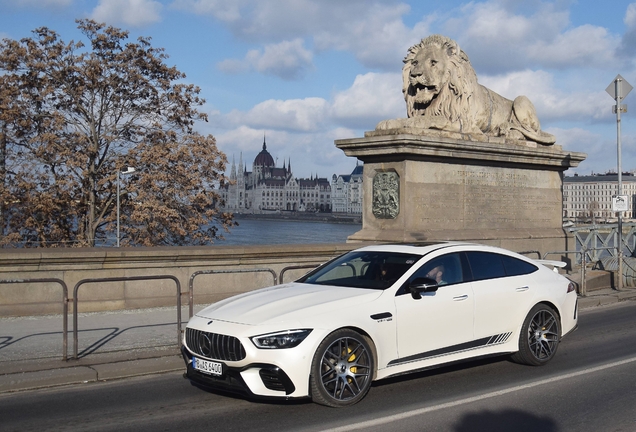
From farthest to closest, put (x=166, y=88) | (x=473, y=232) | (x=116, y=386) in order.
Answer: (x=166, y=88)
(x=473, y=232)
(x=116, y=386)

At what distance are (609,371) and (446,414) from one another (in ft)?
9.53

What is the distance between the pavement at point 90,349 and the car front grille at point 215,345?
1.61 meters

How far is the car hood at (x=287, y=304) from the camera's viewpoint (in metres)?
7.07

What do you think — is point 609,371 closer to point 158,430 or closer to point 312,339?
point 312,339

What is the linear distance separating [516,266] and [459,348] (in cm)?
158

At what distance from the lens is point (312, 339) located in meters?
6.88

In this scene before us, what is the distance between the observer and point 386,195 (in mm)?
15938

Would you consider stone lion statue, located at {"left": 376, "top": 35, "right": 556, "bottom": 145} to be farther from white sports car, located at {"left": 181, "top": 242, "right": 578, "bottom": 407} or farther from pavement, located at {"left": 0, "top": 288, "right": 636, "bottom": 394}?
white sports car, located at {"left": 181, "top": 242, "right": 578, "bottom": 407}

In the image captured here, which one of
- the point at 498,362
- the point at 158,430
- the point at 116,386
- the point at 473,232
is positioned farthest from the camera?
the point at 473,232

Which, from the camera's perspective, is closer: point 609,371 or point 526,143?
point 609,371

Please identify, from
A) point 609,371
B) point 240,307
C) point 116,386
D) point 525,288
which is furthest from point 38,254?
point 609,371

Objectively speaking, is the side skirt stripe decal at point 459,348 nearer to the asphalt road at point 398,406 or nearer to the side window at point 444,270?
the asphalt road at point 398,406

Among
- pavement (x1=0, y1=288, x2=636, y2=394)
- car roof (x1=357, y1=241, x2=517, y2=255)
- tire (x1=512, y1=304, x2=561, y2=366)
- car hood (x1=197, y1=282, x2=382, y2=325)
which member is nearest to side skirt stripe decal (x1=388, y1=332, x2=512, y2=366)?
tire (x1=512, y1=304, x2=561, y2=366)

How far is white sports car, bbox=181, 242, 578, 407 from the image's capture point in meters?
6.87
